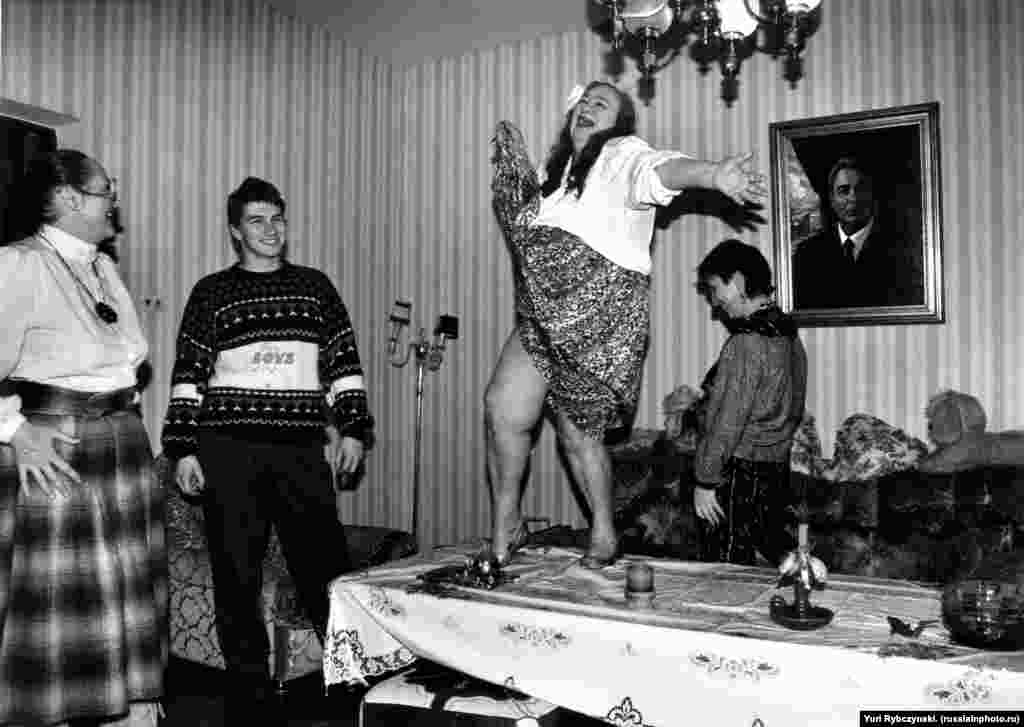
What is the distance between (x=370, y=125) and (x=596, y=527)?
3125mm

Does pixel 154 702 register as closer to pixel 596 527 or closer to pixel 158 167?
pixel 596 527

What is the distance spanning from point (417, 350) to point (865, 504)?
234 centimetres

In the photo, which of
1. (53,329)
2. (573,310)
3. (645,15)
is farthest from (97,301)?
(645,15)

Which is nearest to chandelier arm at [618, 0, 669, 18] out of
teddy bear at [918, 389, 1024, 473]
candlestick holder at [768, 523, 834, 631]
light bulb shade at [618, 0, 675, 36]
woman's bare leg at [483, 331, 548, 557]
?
light bulb shade at [618, 0, 675, 36]

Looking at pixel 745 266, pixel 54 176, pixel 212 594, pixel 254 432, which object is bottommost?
pixel 212 594

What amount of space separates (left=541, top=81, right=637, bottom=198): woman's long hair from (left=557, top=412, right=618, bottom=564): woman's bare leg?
1.97 feet

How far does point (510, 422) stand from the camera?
2295mm

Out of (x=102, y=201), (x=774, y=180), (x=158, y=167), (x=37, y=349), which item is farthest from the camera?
(x=774, y=180)

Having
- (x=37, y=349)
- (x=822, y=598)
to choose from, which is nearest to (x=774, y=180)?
(x=822, y=598)

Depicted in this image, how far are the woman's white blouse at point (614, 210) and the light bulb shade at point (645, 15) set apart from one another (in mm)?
724

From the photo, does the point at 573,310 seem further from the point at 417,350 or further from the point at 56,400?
the point at 417,350

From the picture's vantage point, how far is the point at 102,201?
2236 millimetres

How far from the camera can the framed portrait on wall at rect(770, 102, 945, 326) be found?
11.6ft

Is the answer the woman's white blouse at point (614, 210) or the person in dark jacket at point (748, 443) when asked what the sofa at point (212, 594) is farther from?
the woman's white blouse at point (614, 210)
